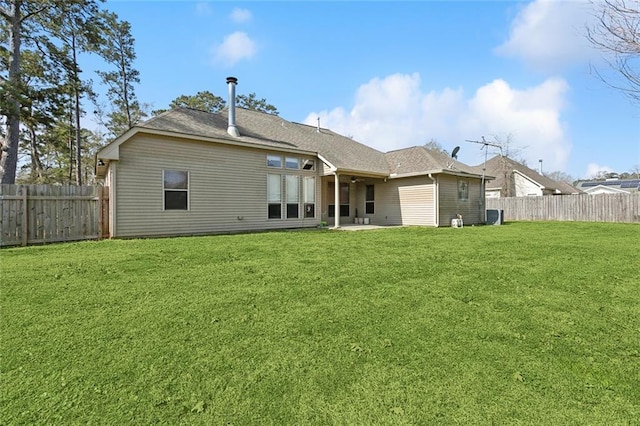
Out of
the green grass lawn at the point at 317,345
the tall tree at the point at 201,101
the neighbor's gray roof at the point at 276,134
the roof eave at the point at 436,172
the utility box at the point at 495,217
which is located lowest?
the green grass lawn at the point at 317,345

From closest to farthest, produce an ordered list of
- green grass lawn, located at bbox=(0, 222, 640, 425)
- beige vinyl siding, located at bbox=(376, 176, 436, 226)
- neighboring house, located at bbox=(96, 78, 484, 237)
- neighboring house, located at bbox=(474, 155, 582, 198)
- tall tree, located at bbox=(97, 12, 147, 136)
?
green grass lawn, located at bbox=(0, 222, 640, 425) → neighboring house, located at bbox=(96, 78, 484, 237) → beige vinyl siding, located at bbox=(376, 176, 436, 226) → tall tree, located at bbox=(97, 12, 147, 136) → neighboring house, located at bbox=(474, 155, 582, 198)

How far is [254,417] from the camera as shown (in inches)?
72.1

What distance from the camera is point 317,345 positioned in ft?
8.82

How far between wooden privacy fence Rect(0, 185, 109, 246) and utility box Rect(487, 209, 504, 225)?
17.1 m

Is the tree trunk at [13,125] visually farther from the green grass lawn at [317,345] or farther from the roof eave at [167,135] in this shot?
the green grass lawn at [317,345]

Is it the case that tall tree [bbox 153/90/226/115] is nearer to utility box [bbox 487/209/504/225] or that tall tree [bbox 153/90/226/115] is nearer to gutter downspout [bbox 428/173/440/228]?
gutter downspout [bbox 428/173/440/228]

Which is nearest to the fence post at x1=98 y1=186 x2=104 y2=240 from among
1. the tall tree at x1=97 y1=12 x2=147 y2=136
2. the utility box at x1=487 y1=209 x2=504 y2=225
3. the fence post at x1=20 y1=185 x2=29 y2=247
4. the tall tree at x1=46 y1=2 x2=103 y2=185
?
the fence post at x1=20 y1=185 x2=29 y2=247

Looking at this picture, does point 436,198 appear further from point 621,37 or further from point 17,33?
point 17,33

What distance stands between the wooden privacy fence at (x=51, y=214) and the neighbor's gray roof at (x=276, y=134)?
9.02ft

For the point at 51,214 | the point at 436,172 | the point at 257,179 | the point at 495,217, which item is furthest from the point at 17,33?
the point at 495,217

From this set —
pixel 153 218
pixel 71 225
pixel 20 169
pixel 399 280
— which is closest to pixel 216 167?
pixel 153 218

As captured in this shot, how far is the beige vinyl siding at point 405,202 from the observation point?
46.7ft

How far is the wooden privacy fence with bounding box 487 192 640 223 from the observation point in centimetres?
1720

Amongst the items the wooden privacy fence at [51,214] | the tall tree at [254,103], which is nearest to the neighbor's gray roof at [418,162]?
the wooden privacy fence at [51,214]
